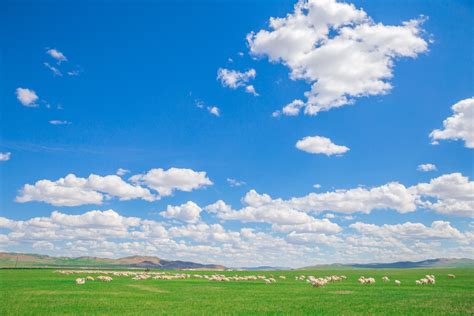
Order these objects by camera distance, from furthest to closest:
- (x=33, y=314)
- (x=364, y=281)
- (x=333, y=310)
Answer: (x=364, y=281)
(x=333, y=310)
(x=33, y=314)

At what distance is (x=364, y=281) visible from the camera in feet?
213

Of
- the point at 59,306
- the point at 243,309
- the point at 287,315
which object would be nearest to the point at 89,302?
the point at 59,306

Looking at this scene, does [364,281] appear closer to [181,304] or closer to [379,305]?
[379,305]

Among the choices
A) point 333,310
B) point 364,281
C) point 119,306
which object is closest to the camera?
point 333,310

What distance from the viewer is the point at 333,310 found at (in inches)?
1063

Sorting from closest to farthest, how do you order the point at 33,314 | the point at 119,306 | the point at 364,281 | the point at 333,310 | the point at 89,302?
the point at 33,314 < the point at 333,310 < the point at 119,306 < the point at 89,302 < the point at 364,281

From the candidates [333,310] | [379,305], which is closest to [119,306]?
[333,310]

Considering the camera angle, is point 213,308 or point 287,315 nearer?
point 287,315

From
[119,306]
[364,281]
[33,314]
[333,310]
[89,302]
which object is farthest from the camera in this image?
[364,281]

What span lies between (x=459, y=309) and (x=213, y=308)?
59.6ft

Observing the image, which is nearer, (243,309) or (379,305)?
(243,309)

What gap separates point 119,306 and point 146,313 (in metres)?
4.85

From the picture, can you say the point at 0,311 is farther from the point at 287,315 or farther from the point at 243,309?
the point at 287,315

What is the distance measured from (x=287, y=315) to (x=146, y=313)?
943 cm
